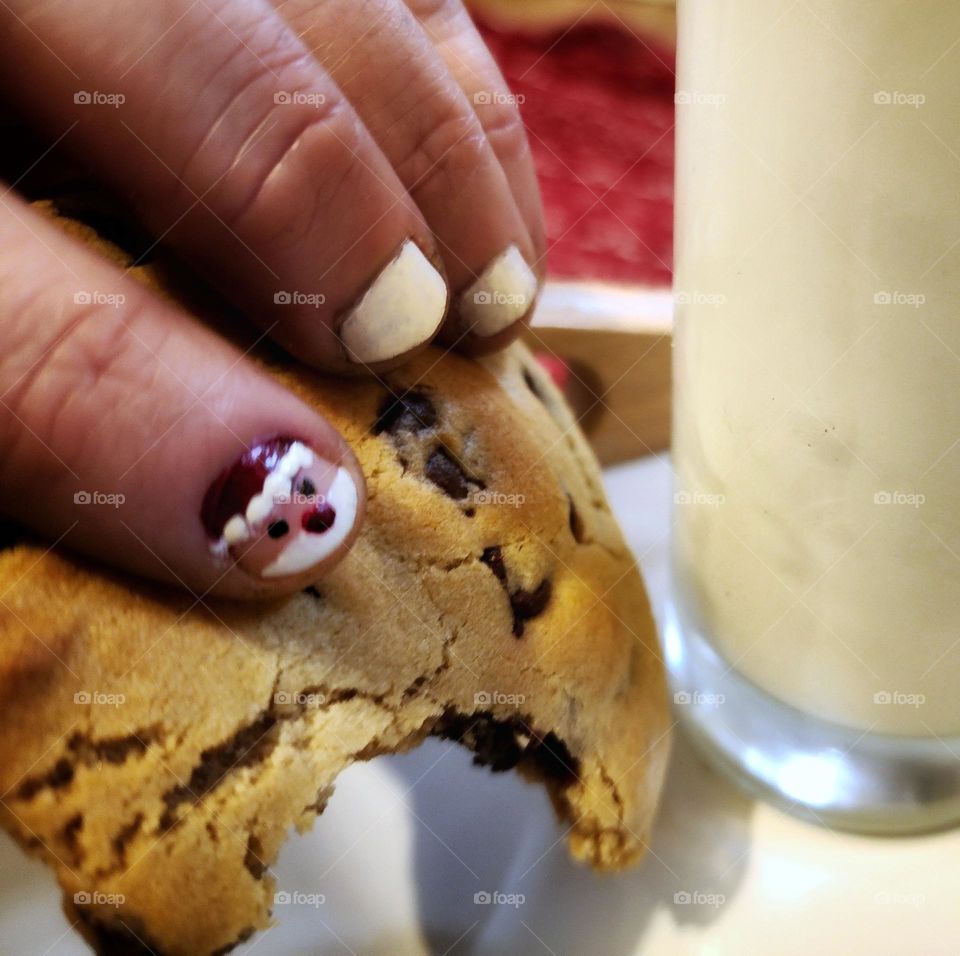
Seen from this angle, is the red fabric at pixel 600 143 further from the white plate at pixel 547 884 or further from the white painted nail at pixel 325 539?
the white painted nail at pixel 325 539

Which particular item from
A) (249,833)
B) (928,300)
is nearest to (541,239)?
(928,300)

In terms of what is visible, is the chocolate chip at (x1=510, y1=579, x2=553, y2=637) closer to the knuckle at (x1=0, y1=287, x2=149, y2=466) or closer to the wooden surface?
the knuckle at (x1=0, y1=287, x2=149, y2=466)

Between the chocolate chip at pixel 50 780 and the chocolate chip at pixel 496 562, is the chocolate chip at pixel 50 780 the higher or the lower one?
the higher one

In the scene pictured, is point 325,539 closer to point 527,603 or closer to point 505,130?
point 527,603

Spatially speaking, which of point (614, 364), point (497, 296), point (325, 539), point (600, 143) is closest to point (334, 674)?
point (325, 539)

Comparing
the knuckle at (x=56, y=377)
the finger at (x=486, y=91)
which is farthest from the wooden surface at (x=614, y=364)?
the knuckle at (x=56, y=377)

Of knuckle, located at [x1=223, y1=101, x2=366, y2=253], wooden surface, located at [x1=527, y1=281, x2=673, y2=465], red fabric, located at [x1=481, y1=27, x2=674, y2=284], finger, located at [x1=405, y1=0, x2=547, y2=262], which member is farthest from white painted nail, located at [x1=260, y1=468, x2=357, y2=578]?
red fabric, located at [x1=481, y1=27, x2=674, y2=284]
